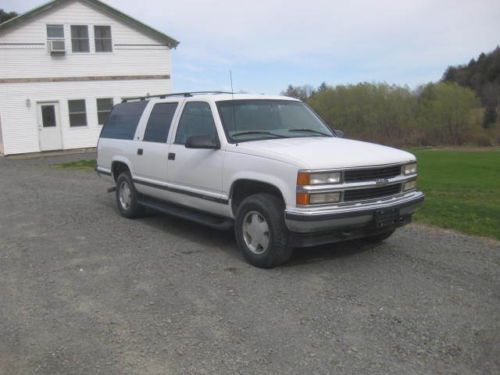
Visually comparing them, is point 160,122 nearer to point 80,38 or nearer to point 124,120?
point 124,120

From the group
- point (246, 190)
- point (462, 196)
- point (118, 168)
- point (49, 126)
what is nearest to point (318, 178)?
point (246, 190)

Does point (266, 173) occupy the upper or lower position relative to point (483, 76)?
lower

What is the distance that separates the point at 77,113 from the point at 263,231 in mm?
21938

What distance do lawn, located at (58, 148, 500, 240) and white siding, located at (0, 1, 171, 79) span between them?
294 inches

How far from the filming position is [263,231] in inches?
229

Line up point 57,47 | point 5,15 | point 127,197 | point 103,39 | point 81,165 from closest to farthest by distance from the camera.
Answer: point 127,197
point 81,165
point 57,47
point 103,39
point 5,15

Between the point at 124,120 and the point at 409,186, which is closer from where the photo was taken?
the point at 409,186

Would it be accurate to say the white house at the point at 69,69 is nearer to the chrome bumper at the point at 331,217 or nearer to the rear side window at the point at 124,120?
the rear side window at the point at 124,120

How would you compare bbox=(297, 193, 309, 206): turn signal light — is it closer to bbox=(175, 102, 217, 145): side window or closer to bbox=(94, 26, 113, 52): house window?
bbox=(175, 102, 217, 145): side window

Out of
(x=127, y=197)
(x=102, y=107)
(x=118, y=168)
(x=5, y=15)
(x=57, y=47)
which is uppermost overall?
(x=5, y=15)

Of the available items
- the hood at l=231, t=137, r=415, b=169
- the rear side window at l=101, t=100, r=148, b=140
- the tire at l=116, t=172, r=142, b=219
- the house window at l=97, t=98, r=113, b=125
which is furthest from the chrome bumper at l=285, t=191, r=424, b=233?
the house window at l=97, t=98, r=113, b=125

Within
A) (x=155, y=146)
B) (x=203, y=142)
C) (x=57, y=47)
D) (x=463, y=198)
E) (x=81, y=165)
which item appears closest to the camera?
(x=203, y=142)

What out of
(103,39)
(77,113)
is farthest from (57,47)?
(77,113)

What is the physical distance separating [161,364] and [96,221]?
17.3ft
